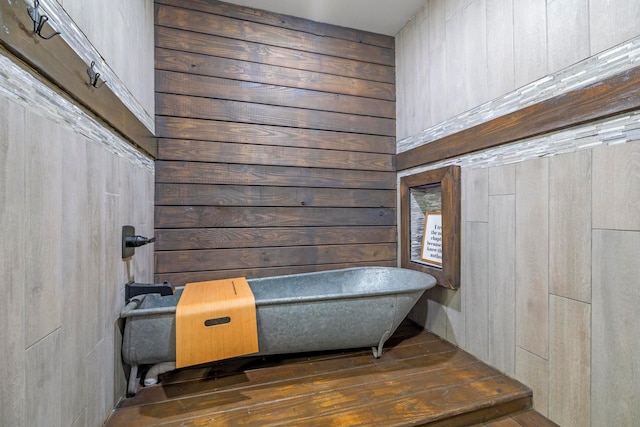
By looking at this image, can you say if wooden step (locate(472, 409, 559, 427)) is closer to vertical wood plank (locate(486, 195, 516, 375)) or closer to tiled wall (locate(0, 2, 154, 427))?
vertical wood plank (locate(486, 195, 516, 375))

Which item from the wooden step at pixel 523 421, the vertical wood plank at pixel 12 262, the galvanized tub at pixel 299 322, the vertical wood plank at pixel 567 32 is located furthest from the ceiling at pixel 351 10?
the wooden step at pixel 523 421

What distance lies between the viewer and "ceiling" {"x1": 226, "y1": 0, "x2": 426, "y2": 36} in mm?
2088

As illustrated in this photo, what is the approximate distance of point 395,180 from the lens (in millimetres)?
2484

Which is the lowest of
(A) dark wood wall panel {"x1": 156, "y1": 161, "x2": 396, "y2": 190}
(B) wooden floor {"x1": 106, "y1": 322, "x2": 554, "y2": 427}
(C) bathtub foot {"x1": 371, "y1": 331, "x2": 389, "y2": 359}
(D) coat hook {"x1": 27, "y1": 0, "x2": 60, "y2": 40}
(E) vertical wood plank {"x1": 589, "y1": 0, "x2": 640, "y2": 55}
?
(B) wooden floor {"x1": 106, "y1": 322, "x2": 554, "y2": 427}

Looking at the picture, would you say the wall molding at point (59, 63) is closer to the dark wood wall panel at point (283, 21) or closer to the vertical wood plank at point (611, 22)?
the dark wood wall panel at point (283, 21)

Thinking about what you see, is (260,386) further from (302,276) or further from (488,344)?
(488,344)

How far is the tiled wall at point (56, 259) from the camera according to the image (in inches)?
26.6

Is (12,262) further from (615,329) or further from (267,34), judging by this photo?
(267,34)

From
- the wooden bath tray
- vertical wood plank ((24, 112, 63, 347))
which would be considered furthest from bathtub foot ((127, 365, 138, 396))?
vertical wood plank ((24, 112, 63, 347))

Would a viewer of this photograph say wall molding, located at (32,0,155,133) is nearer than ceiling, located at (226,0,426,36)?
Yes

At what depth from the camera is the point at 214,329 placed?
4.30ft

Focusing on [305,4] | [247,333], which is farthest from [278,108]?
[247,333]

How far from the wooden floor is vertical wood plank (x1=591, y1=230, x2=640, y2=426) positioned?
1.03ft

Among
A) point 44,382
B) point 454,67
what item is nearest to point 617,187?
point 454,67
